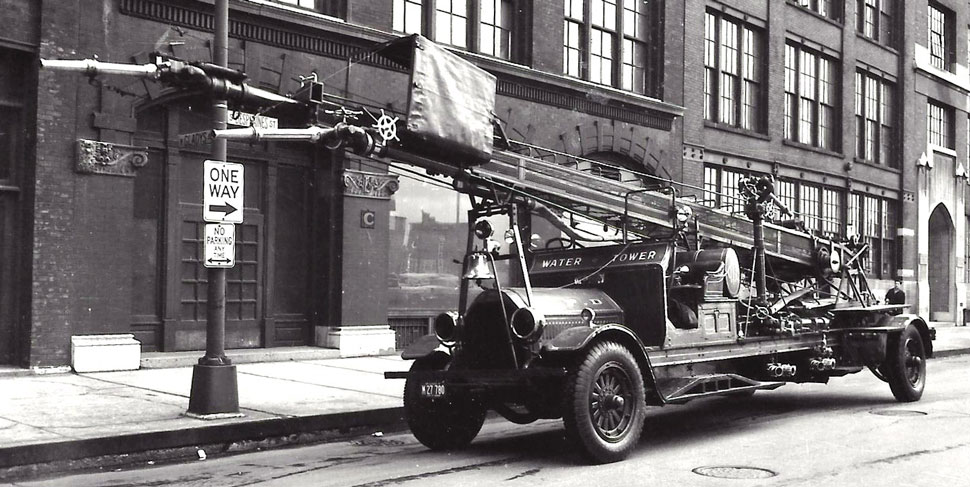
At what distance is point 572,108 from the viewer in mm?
20344

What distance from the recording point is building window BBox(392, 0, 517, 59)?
1766cm

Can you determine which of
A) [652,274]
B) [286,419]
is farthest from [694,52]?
[286,419]

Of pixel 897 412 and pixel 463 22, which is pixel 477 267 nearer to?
pixel 897 412

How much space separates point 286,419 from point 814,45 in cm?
2323

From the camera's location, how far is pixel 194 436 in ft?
29.4

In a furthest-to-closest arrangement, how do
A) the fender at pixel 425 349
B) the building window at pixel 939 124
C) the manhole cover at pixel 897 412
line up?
the building window at pixel 939 124
the manhole cover at pixel 897 412
the fender at pixel 425 349

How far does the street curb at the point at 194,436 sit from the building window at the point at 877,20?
25482 mm

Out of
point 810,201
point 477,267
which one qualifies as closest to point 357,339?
point 477,267

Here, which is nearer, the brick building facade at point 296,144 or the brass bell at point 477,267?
the brass bell at point 477,267

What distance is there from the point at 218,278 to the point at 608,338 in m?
4.33

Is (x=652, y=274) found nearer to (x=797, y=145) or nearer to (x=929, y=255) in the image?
(x=797, y=145)

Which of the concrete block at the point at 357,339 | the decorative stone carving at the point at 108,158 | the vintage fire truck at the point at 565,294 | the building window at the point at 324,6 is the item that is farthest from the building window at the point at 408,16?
the vintage fire truck at the point at 565,294

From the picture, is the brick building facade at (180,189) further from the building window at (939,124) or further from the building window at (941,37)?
the building window at (941,37)

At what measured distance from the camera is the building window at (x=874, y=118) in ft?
101
